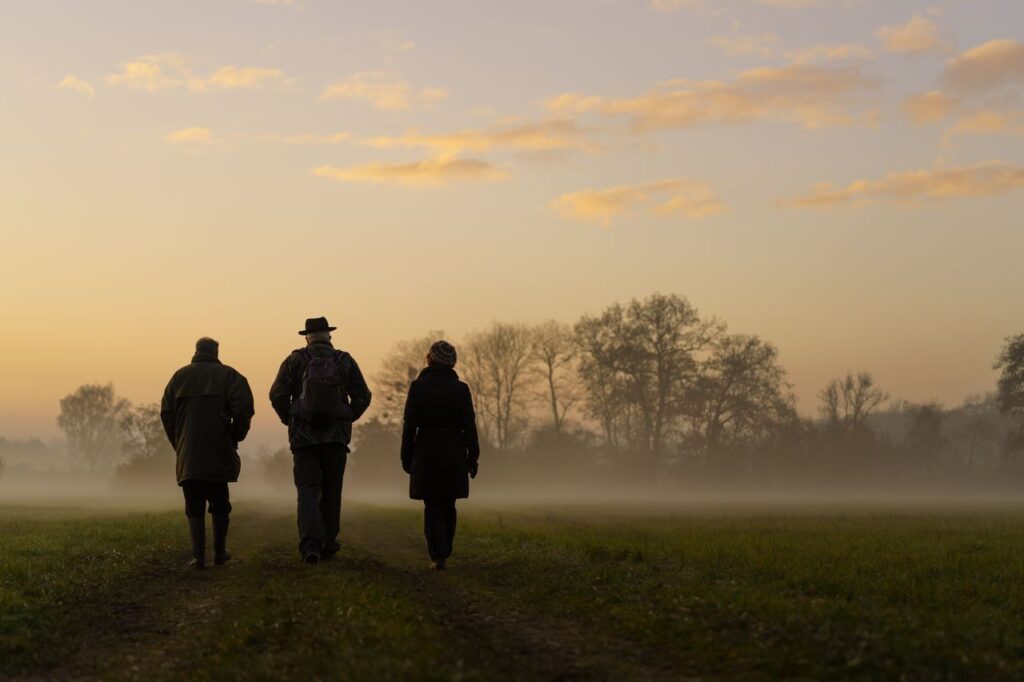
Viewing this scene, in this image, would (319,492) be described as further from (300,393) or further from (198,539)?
(198,539)

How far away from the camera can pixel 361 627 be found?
721cm

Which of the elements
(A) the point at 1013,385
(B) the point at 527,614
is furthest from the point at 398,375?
(B) the point at 527,614

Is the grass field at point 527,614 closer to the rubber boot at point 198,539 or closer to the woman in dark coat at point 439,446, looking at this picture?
the rubber boot at point 198,539

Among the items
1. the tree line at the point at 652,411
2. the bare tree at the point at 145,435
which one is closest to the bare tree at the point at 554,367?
the tree line at the point at 652,411

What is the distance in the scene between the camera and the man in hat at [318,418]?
38.7ft

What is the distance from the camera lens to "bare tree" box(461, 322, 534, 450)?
276 feet

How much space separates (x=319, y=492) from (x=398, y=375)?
74.9 m

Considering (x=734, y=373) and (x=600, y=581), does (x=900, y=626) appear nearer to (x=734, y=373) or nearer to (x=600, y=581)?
(x=600, y=581)

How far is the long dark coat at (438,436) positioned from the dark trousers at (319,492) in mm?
960

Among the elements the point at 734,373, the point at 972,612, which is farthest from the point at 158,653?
the point at 734,373

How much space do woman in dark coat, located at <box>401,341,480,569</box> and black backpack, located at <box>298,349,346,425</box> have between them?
0.98m

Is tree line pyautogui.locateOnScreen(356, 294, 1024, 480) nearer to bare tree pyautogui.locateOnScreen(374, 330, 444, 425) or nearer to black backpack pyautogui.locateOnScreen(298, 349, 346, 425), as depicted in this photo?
bare tree pyautogui.locateOnScreen(374, 330, 444, 425)

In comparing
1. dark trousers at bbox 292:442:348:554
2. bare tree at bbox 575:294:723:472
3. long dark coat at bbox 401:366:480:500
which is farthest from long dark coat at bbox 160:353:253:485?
bare tree at bbox 575:294:723:472

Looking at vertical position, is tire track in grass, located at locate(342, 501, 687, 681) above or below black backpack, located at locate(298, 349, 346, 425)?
below
